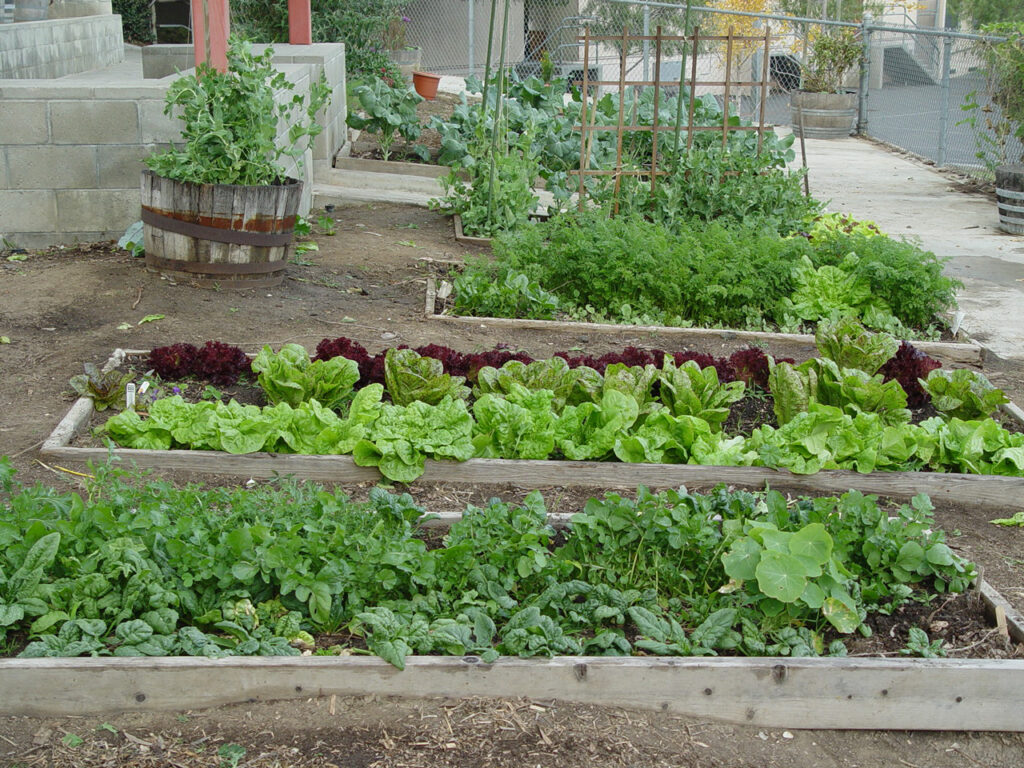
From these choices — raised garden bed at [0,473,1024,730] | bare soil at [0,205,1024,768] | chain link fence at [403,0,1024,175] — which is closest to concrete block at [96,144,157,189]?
bare soil at [0,205,1024,768]

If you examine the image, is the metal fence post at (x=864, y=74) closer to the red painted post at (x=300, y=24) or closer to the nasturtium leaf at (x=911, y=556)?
the red painted post at (x=300, y=24)

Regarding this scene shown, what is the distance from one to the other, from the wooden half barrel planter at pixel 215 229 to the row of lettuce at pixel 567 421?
6.57 feet

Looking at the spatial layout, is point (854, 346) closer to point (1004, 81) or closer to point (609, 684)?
point (609, 684)

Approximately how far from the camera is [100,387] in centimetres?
455

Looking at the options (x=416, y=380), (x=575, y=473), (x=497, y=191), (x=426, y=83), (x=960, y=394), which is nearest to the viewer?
(x=575, y=473)

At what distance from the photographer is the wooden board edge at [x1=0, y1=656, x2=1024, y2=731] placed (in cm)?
275

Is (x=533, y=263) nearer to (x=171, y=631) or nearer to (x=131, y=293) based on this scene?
(x=131, y=293)

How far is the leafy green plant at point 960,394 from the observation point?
4816 mm

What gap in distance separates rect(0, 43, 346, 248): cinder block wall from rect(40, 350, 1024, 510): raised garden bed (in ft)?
11.6

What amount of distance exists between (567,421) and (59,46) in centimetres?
1108

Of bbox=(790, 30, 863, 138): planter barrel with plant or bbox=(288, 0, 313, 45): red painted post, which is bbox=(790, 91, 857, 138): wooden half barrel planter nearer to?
bbox=(790, 30, 863, 138): planter barrel with plant

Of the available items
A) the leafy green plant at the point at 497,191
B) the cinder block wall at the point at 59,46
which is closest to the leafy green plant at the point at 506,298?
the leafy green plant at the point at 497,191

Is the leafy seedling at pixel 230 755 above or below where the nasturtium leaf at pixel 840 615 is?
below

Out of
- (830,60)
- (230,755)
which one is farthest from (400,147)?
(830,60)
